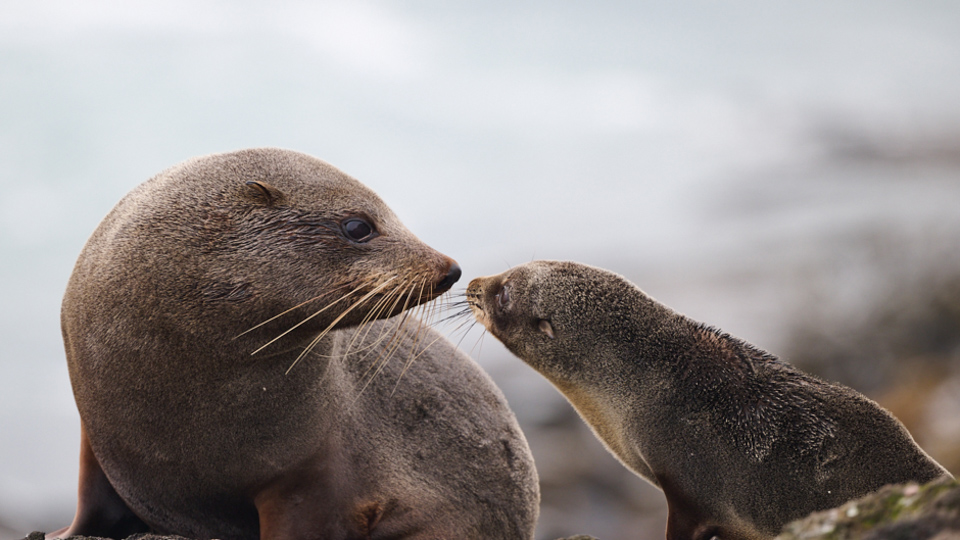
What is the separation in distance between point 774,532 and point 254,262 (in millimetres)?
3607

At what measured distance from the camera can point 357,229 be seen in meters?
5.26

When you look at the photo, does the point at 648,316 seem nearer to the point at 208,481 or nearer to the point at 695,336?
the point at 695,336

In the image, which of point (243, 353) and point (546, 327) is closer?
point (243, 353)

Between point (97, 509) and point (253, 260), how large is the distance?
7.24ft

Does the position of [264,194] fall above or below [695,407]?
above

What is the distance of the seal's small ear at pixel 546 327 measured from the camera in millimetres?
7113

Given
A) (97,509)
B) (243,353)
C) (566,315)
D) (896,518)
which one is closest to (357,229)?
(243,353)

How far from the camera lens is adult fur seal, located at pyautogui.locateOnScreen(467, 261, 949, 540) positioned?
19.0ft

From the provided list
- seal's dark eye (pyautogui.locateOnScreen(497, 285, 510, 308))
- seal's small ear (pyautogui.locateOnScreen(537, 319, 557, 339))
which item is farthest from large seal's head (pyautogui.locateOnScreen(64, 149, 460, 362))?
seal's dark eye (pyautogui.locateOnScreen(497, 285, 510, 308))

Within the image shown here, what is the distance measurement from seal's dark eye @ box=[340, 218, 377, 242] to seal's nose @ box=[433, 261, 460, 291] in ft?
1.54

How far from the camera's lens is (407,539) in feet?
19.4

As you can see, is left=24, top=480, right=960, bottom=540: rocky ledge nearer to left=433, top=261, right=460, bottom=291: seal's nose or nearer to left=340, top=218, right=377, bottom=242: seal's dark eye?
left=433, top=261, right=460, bottom=291: seal's nose

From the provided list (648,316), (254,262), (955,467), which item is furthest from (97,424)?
(955,467)

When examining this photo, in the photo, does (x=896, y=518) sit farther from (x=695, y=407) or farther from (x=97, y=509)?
(x=97, y=509)
